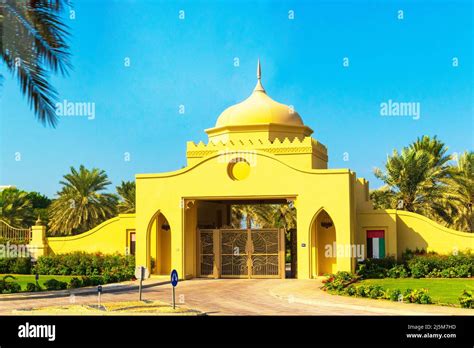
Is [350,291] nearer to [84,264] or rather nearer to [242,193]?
[242,193]

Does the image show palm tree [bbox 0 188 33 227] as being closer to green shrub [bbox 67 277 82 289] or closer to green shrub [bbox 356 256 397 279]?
green shrub [bbox 67 277 82 289]

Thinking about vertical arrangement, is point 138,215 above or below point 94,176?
below

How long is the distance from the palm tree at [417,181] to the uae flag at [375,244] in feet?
26.2

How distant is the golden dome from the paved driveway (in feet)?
31.5

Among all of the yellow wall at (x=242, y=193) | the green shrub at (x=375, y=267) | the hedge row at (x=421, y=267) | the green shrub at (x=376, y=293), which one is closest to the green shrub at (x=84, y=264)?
the yellow wall at (x=242, y=193)

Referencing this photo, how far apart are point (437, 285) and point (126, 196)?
32996mm

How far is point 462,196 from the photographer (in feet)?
136

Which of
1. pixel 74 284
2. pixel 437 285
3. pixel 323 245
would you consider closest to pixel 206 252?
pixel 323 245

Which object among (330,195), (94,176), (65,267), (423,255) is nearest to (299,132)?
(330,195)

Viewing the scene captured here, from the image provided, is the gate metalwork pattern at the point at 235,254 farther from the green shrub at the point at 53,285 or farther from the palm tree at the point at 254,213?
the palm tree at the point at 254,213

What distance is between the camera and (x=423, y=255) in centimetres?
3400

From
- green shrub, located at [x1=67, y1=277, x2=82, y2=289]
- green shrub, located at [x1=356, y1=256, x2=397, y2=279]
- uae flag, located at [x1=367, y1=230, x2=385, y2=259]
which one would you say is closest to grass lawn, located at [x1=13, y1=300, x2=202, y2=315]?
green shrub, located at [x1=67, y1=277, x2=82, y2=289]
